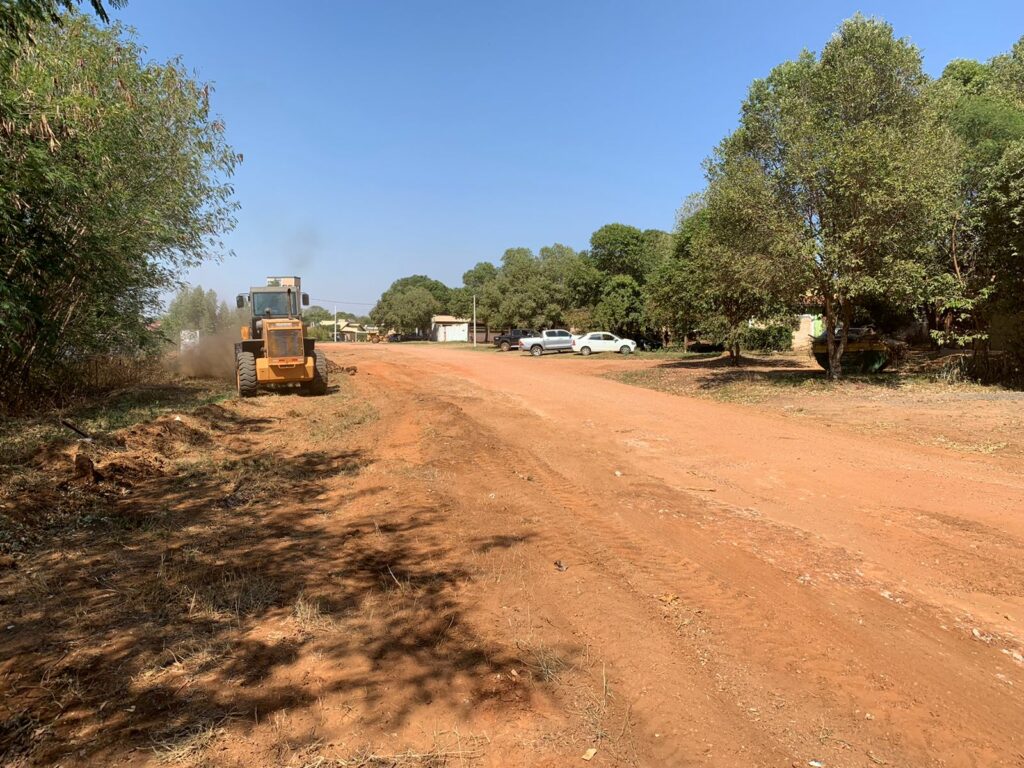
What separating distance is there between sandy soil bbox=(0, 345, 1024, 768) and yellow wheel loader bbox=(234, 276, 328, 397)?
699cm

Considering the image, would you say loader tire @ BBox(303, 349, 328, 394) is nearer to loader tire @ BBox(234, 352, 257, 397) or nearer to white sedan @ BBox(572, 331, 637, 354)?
loader tire @ BBox(234, 352, 257, 397)

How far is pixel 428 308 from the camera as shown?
247 feet

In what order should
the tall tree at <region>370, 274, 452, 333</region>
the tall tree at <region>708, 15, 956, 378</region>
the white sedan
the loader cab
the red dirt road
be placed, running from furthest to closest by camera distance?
the tall tree at <region>370, 274, 452, 333</region> < the white sedan < the loader cab < the tall tree at <region>708, 15, 956, 378</region> < the red dirt road

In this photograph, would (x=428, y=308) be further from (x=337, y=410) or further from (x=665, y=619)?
(x=665, y=619)

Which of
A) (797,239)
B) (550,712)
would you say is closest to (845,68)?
(797,239)

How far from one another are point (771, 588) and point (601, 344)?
33360 mm

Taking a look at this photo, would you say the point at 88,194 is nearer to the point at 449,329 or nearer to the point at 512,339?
the point at 512,339

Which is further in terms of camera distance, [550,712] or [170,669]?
[170,669]

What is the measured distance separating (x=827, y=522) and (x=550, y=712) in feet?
13.1

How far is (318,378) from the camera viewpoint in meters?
15.1

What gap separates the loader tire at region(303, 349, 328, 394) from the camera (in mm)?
15102

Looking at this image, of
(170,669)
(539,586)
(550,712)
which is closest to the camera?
(550,712)

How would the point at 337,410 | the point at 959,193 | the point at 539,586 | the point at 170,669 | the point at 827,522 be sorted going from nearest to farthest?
the point at 170,669 → the point at 539,586 → the point at 827,522 → the point at 337,410 → the point at 959,193

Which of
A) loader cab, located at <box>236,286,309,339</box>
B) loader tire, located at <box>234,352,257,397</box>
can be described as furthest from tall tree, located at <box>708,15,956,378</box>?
loader tire, located at <box>234,352,257,397</box>
